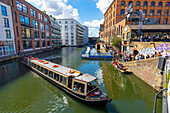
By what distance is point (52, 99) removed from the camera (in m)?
11.1

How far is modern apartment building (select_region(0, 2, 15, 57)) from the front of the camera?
2774 cm

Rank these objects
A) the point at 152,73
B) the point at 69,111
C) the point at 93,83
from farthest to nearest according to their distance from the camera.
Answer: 1. the point at 152,73
2. the point at 93,83
3. the point at 69,111

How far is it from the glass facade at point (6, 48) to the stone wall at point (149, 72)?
35.0 m

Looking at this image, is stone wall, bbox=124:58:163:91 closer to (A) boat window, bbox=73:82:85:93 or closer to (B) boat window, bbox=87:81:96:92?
(B) boat window, bbox=87:81:96:92

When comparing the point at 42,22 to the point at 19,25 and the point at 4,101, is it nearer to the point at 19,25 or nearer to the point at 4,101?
the point at 19,25

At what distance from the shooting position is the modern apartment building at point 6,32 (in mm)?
27737

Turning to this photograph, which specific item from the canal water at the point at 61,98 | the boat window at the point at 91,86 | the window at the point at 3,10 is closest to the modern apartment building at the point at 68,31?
the window at the point at 3,10

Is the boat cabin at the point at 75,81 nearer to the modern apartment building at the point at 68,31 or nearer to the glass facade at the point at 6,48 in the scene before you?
the glass facade at the point at 6,48

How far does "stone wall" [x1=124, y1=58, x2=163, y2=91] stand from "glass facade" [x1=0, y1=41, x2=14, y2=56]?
3503 centimetres

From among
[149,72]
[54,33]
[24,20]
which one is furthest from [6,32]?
[54,33]

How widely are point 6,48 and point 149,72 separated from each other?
36.9m

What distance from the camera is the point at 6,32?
29453mm

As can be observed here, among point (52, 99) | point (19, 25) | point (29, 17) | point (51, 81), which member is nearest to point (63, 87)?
point (52, 99)

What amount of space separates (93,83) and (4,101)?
10.0 m
